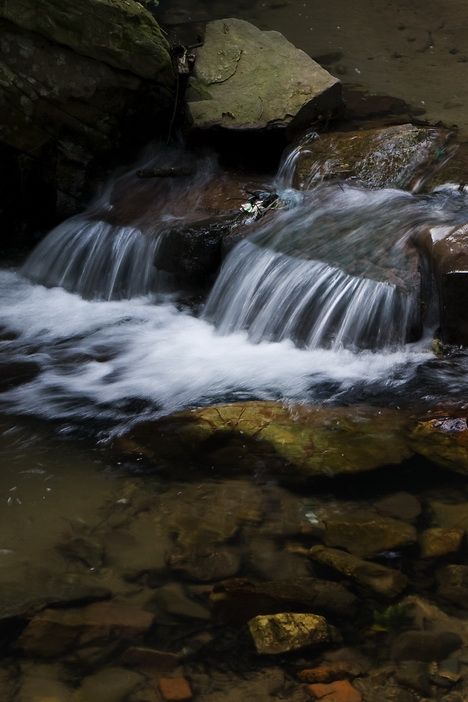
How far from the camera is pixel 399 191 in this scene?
6.86 metres

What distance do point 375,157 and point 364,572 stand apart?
14.1 ft

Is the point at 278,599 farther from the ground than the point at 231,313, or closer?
closer

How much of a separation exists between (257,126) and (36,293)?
7.74ft

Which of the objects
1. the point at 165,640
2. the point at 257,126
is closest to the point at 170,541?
the point at 165,640

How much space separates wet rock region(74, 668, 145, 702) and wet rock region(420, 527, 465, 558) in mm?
1350

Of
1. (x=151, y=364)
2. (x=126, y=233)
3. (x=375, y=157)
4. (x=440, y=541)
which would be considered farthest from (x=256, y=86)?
(x=440, y=541)

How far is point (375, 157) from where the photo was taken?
714 cm

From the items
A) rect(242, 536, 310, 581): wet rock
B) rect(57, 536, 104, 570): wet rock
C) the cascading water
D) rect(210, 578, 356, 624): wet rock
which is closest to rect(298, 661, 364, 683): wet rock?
rect(210, 578, 356, 624): wet rock

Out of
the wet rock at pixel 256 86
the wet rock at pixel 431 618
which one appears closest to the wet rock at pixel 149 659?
the wet rock at pixel 431 618

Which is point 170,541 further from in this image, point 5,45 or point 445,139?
point 5,45

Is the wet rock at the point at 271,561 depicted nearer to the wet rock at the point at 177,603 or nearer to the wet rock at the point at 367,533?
the wet rock at the point at 367,533

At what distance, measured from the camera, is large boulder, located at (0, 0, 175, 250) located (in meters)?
7.47

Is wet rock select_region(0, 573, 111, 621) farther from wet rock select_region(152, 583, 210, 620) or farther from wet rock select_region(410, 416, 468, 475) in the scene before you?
wet rock select_region(410, 416, 468, 475)

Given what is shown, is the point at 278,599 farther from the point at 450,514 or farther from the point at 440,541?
the point at 450,514
